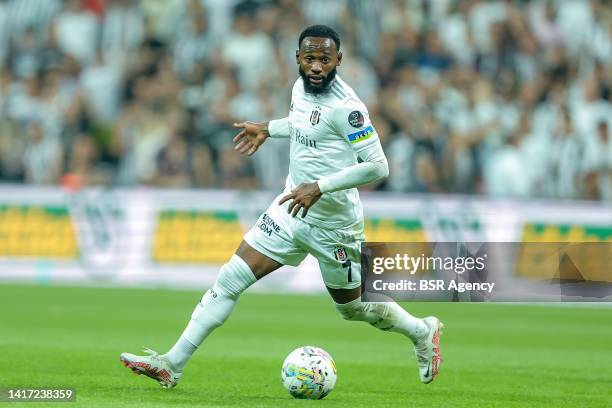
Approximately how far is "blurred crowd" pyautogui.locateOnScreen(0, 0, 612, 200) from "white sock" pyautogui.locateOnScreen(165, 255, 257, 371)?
10.6m

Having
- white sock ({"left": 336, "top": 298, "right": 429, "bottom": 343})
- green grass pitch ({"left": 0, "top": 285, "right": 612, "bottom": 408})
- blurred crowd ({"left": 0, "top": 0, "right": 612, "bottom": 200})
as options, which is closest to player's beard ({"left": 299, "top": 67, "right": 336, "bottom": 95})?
white sock ({"left": 336, "top": 298, "right": 429, "bottom": 343})

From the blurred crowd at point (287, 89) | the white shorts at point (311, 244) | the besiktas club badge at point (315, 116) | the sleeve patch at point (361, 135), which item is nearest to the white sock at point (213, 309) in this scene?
the white shorts at point (311, 244)

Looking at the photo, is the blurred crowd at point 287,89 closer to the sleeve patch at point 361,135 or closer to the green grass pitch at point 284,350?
the green grass pitch at point 284,350

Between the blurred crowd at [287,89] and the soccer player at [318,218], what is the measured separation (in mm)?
10324

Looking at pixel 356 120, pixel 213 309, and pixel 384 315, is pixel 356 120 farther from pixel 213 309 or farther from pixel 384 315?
pixel 213 309

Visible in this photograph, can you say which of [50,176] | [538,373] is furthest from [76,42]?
[538,373]

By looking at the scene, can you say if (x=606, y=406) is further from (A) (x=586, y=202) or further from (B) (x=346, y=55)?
(B) (x=346, y=55)

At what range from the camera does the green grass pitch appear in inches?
379

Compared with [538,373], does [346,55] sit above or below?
above

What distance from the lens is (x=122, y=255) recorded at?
68.8 feet

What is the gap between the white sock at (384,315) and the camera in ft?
32.3

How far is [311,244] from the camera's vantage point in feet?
31.6

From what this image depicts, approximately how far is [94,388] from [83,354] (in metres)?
2.61

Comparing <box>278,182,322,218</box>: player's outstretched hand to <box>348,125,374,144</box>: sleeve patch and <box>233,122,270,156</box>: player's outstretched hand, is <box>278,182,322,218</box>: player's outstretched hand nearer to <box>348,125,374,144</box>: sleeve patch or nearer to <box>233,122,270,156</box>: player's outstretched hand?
<box>348,125,374,144</box>: sleeve patch
